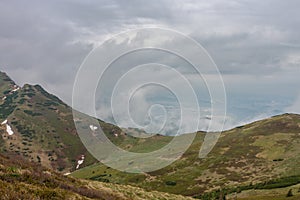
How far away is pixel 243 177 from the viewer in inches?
7864

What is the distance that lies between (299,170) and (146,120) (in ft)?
532

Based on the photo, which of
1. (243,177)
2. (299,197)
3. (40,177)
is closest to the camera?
(40,177)

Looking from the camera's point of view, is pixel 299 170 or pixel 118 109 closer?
pixel 118 109

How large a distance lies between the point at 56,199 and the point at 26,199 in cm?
282

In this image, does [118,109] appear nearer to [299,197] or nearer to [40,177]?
[40,177]

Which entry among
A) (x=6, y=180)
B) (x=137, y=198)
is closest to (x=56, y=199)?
(x=6, y=180)

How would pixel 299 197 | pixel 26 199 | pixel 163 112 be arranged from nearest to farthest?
pixel 26 199 → pixel 163 112 → pixel 299 197

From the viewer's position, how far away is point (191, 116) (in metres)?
46.5

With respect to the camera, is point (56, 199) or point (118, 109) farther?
point (118, 109)

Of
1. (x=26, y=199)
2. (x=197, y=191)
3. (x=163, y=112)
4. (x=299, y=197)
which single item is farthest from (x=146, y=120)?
(x=197, y=191)

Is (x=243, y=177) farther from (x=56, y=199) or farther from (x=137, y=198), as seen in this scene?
(x=56, y=199)

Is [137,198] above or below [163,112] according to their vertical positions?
below

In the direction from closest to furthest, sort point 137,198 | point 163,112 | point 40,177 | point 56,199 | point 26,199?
point 26,199 → point 56,199 → point 40,177 → point 137,198 → point 163,112

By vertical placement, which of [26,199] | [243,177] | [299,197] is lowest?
[26,199]
